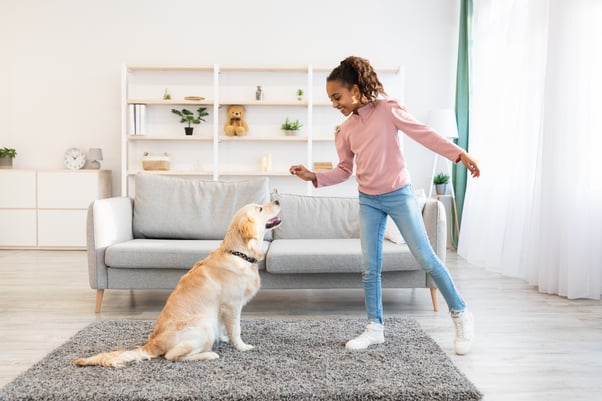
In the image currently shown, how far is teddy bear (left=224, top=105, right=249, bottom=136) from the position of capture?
6.42 metres

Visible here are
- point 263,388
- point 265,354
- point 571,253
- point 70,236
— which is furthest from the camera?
point 70,236

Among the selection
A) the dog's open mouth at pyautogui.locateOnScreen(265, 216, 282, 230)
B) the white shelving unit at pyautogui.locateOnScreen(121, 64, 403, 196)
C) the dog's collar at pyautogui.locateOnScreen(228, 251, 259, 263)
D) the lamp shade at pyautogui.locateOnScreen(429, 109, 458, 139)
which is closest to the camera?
the dog's collar at pyautogui.locateOnScreen(228, 251, 259, 263)

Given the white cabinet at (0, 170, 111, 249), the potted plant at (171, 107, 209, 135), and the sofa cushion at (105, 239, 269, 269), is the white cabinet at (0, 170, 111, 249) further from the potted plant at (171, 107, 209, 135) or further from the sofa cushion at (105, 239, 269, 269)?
the sofa cushion at (105, 239, 269, 269)

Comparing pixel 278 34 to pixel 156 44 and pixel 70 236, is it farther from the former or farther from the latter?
pixel 70 236

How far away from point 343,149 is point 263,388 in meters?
1.15

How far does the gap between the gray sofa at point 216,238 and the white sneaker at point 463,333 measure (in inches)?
29.2

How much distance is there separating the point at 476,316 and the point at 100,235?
7.53 ft

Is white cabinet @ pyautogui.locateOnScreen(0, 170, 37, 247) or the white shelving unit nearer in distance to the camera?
white cabinet @ pyautogui.locateOnScreen(0, 170, 37, 247)

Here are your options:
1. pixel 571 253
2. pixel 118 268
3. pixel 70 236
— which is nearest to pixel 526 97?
pixel 571 253

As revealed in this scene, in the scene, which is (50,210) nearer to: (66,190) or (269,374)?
(66,190)

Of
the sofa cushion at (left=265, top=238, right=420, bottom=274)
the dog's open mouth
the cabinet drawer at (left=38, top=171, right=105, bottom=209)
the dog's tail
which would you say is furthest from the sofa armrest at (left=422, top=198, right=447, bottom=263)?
the cabinet drawer at (left=38, top=171, right=105, bottom=209)

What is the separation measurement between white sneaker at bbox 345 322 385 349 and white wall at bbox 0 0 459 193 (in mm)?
4431

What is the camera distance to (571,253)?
3.85 m

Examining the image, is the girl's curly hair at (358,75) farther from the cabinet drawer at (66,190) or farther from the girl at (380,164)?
the cabinet drawer at (66,190)
